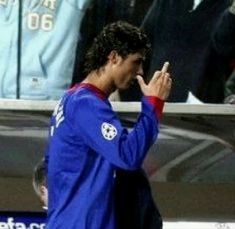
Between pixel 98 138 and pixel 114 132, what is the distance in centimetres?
8

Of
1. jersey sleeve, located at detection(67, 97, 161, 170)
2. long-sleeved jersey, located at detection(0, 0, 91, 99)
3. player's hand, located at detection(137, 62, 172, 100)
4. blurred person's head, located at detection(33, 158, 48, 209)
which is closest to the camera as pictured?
jersey sleeve, located at detection(67, 97, 161, 170)

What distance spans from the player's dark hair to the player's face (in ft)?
0.08

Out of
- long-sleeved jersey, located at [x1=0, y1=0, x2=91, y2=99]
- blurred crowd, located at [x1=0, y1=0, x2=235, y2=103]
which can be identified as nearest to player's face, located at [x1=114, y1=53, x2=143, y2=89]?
blurred crowd, located at [x1=0, y1=0, x2=235, y2=103]

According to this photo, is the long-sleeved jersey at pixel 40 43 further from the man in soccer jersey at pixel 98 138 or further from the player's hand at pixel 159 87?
the player's hand at pixel 159 87

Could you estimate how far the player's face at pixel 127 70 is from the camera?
4445 millimetres

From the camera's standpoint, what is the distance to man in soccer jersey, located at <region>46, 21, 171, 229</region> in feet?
14.1

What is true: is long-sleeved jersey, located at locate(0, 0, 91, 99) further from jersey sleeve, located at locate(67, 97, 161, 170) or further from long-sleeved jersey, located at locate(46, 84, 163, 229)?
jersey sleeve, located at locate(67, 97, 161, 170)

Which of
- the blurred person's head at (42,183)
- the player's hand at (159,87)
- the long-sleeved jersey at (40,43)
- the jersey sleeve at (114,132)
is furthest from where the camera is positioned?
the long-sleeved jersey at (40,43)

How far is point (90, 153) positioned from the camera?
14.4 ft

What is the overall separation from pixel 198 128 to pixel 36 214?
1246mm

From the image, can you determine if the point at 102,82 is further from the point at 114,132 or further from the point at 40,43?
the point at 40,43

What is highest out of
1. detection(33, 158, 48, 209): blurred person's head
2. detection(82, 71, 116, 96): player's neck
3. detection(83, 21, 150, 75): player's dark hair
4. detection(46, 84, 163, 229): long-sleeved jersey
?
detection(83, 21, 150, 75): player's dark hair

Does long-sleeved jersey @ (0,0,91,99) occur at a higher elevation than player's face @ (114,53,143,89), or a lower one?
lower

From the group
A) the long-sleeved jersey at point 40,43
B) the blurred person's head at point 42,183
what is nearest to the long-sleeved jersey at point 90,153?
the blurred person's head at point 42,183
